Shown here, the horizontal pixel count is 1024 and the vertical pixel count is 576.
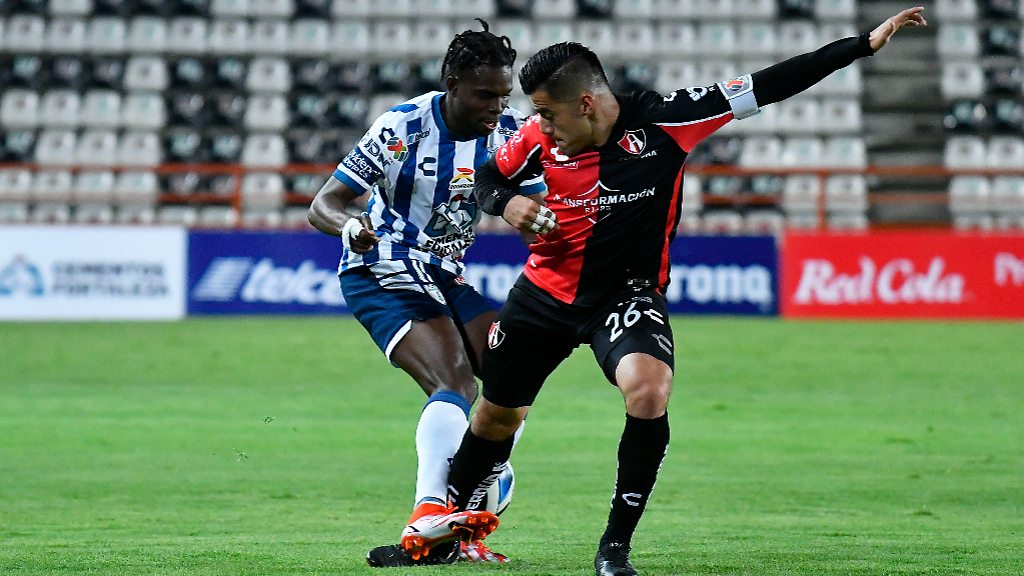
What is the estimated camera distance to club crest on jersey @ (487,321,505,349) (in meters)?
5.73

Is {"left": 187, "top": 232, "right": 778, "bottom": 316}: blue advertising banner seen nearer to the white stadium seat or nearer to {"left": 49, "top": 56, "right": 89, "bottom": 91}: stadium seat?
the white stadium seat

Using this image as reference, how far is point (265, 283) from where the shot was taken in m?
19.7

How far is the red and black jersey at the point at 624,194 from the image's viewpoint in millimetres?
5566

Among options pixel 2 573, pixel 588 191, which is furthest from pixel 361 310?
pixel 2 573

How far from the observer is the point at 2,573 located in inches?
210

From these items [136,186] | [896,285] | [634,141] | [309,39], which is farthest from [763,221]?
[634,141]

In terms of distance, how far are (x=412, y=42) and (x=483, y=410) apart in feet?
64.6

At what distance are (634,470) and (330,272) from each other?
14.4 m

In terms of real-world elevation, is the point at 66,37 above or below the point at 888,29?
above

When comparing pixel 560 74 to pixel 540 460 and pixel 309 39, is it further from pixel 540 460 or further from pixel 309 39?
pixel 309 39

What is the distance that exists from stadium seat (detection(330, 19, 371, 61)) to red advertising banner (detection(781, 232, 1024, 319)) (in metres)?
A: 8.78

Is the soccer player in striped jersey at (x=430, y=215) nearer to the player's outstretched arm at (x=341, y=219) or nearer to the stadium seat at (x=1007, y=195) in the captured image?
the player's outstretched arm at (x=341, y=219)

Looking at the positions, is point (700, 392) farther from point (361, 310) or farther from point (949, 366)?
point (361, 310)

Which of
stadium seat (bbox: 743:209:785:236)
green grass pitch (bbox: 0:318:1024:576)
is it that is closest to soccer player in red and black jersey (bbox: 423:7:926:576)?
green grass pitch (bbox: 0:318:1024:576)
